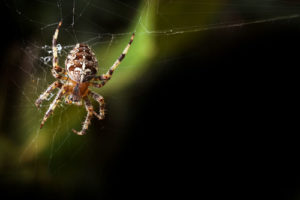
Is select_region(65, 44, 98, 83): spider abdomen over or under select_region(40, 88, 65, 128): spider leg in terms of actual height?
over

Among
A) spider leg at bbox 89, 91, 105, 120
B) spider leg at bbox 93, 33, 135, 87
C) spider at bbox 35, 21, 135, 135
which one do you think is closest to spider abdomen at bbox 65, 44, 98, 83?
spider at bbox 35, 21, 135, 135

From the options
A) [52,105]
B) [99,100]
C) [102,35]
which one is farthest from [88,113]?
[102,35]

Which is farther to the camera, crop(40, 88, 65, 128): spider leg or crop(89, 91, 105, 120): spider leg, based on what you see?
crop(89, 91, 105, 120): spider leg

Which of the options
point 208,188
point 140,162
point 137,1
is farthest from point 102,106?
point 208,188

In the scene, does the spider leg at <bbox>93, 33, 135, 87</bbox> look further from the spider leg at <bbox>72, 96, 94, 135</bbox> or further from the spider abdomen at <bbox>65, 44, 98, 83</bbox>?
the spider leg at <bbox>72, 96, 94, 135</bbox>

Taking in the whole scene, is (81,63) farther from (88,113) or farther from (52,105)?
(88,113)

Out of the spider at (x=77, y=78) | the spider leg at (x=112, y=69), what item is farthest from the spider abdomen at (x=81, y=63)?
the spider leg at (x=112, y=69)

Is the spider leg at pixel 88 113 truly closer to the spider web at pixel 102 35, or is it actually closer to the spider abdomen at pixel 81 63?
the spider web at pixel 102 35

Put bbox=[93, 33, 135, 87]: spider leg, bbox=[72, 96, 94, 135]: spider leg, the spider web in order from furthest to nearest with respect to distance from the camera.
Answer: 1. bbox=[72, 96, 94, 135]: spider leg
2. bbox=[93, 33, 135, 87]: spider leg
3. the spider web
